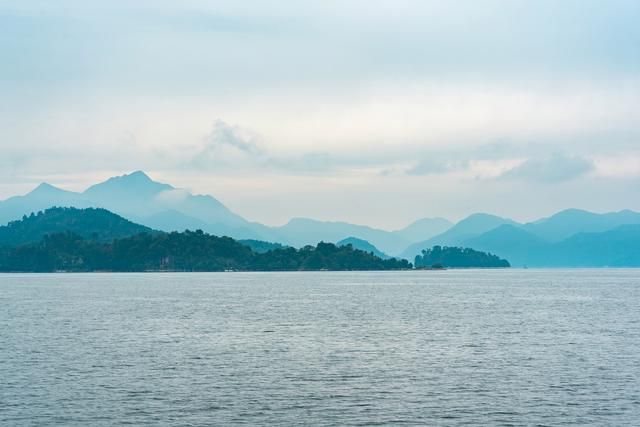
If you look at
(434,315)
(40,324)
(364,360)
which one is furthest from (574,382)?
(40,324)

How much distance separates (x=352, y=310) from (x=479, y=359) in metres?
A: 78.1

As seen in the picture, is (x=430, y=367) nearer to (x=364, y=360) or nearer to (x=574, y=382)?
(x=364, y=360)

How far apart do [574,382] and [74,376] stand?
159ft

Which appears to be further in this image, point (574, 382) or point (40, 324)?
point (40, 324)

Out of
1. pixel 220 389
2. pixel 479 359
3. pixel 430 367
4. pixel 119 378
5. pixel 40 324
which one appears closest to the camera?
pixel 220 389

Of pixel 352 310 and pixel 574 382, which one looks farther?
pixel 352 310

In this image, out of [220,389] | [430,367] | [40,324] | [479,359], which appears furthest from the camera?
[40,324]

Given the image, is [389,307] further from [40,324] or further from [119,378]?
[119,378]

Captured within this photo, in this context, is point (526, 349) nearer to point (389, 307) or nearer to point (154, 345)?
point (154, 345)

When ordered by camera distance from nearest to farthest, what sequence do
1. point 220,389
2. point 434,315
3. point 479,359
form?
point 220,389 → point 479,359 → point 434,315

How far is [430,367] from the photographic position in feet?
274

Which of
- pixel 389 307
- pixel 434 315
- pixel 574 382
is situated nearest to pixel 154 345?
pixel 574 382

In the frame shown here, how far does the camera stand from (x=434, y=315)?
152 m

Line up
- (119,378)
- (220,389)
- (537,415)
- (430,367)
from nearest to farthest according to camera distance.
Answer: (537,415) < (220,389) < (119,378) < (430,367)
